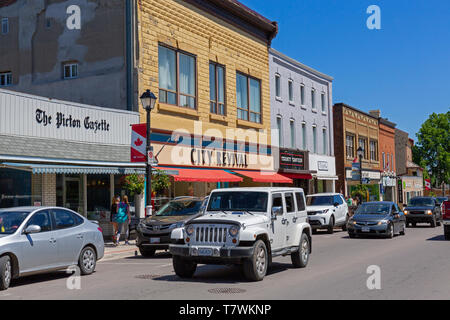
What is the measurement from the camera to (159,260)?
15625 mm

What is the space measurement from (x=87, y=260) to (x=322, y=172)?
31702 mm

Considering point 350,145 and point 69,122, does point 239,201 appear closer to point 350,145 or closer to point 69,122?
point 69,122

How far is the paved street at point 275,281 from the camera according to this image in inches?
372

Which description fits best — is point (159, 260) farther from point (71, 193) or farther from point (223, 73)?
point (223, 73)

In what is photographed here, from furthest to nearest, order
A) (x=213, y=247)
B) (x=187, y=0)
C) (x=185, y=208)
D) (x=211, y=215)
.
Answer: (x=187, y=0) → (x=185, y=208) → (x=211, y=215) → (x=213, y=247)

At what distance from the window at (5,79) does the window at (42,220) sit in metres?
17.4

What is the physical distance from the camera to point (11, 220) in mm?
11211

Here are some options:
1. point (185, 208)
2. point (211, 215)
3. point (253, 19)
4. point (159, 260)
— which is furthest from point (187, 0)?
point (211, 215)

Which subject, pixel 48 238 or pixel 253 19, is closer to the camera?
pixel 48 238

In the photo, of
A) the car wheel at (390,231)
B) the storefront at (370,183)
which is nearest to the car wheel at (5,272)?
the car wheel at (390,231)

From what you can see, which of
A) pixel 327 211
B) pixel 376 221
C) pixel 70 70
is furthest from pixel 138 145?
pixel 327 211

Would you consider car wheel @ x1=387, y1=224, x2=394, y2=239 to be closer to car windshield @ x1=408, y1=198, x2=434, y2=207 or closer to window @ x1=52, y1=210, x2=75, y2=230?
car windshield @ x1=408, y1=198, x2=434, y2=207

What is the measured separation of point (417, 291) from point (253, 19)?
83.5 feet

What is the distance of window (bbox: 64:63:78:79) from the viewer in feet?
84.2
